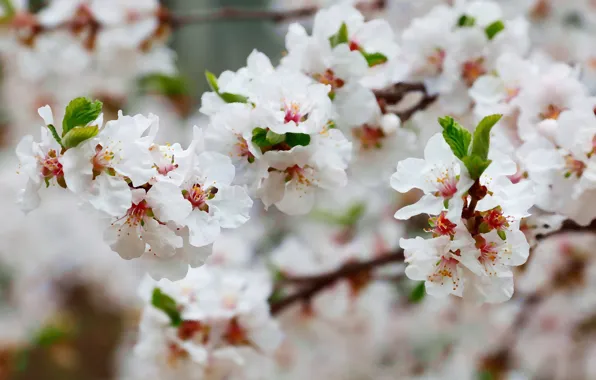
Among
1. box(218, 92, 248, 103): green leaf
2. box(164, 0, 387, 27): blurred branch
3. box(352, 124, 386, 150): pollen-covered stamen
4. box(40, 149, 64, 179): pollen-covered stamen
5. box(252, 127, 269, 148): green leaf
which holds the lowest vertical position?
box(164, 0, 387, 27): blurred branch

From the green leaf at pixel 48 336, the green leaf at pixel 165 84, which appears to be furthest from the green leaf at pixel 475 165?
the green leaf at pixel 48 336

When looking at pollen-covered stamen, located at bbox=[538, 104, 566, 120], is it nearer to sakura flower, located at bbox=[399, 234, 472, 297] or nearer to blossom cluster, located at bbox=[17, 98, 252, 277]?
sakura flower, located at bbox=[399, 234, 472, 297]

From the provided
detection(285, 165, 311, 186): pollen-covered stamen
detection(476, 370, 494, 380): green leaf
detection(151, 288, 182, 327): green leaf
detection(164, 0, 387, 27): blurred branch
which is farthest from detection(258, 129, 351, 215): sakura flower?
detection(476, 370, 494, 380): green leaf

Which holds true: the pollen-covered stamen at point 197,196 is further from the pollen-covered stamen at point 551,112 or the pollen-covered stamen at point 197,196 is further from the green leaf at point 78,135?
the pollen-covered stamen at point 551,112

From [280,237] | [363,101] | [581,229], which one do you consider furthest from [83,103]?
[280,237]

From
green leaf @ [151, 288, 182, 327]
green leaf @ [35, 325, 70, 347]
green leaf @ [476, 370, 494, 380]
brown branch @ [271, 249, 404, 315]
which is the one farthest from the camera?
green leaf @ [35, 325, 70, 347]

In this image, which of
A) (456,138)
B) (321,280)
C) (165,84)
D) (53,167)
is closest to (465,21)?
(456,138)

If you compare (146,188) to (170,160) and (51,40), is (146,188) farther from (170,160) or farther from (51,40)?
(51,40)
